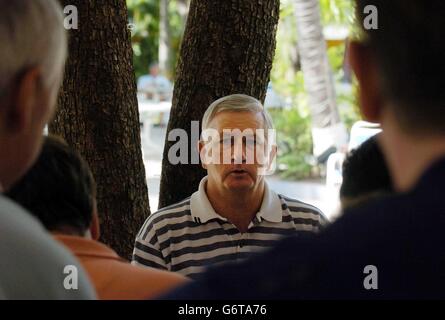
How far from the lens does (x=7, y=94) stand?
54.0 inches

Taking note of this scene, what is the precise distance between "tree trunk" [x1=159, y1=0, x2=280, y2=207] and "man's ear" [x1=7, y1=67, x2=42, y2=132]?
3141mm

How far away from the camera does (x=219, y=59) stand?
14.9 feet

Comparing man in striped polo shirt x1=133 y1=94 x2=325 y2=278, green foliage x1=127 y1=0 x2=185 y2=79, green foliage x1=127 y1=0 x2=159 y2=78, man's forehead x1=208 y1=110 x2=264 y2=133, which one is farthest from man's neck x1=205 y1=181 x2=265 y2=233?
green foliage x1=127 y1=0 x2=159 y2=78

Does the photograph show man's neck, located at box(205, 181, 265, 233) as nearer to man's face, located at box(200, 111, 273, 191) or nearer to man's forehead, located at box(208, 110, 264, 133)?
man's face, located at box(200, 111, 273, 191)

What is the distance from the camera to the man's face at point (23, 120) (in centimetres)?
138

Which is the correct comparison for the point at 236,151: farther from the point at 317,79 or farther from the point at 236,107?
the point at 317,79

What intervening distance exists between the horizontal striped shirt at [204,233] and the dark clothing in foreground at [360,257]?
2.58m

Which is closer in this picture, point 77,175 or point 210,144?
point 77,175

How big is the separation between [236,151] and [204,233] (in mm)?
408

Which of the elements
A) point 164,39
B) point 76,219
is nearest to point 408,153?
point 76,219
